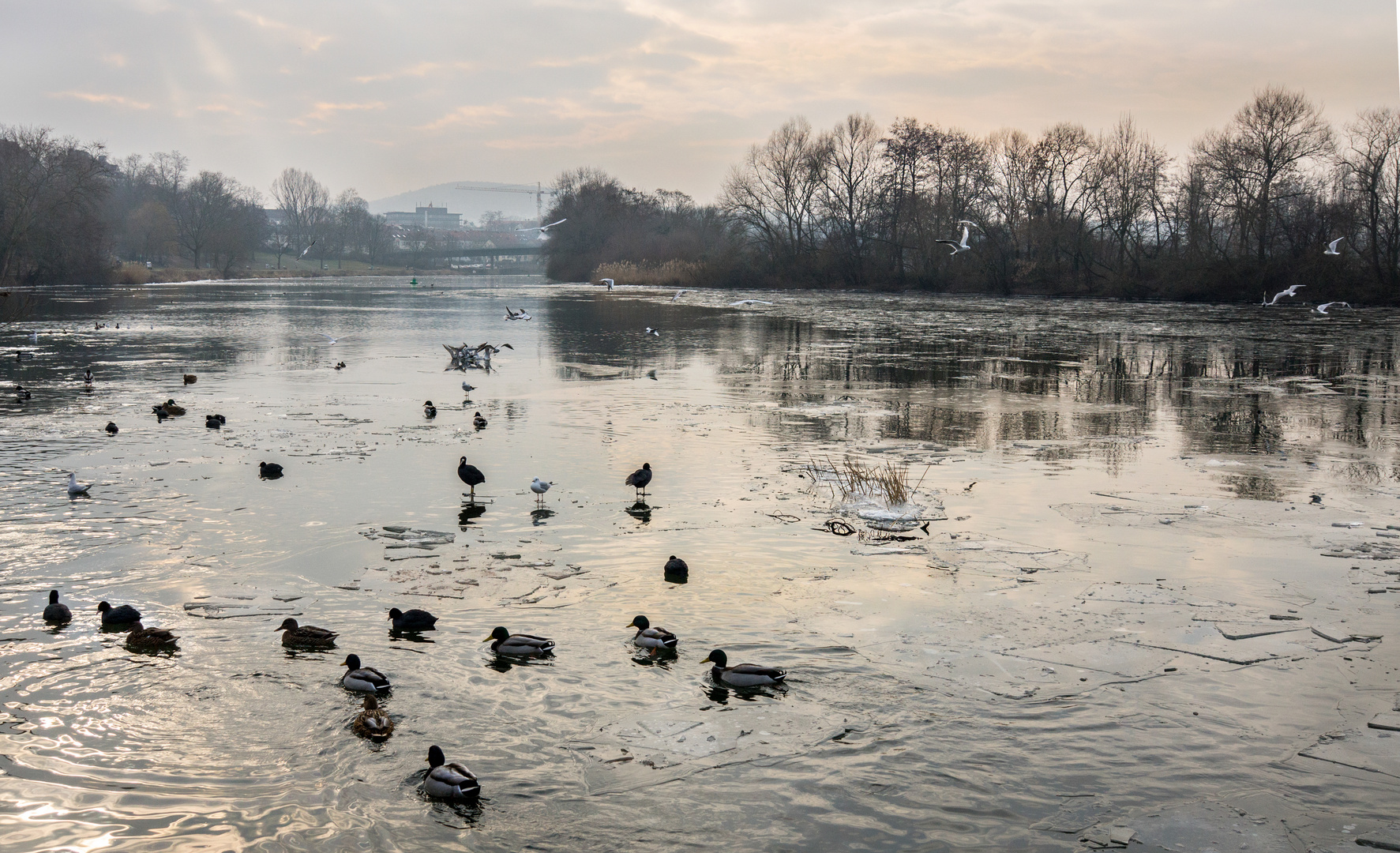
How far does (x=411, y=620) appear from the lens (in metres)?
7.53

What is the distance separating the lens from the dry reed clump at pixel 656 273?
8300 cm

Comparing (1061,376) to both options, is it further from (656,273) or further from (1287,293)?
(656,273)

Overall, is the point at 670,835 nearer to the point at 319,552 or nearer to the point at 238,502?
the point at 319,552

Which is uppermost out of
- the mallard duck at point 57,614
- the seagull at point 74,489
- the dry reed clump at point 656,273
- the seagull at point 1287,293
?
the dry reed clump at point 656,273

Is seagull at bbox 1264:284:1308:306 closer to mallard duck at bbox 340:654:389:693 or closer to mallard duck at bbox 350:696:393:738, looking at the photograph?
mallard duck at bbox 340:654:389:693

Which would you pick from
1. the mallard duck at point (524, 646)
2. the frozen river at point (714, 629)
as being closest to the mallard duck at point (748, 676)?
the frozen river at point (714, 629)

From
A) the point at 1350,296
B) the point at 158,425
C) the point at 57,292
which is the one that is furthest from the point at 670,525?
the point at 57,292

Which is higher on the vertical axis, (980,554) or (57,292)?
(57,292)

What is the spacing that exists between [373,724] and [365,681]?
0.53 m

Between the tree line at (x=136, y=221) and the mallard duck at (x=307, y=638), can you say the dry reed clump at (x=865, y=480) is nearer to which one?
the mallard duck at (x=307, y=638)

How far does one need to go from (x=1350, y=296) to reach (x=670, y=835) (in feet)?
186

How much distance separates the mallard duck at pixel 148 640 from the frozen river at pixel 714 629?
15 cm

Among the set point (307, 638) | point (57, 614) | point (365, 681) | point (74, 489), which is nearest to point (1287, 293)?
point (74, 489)

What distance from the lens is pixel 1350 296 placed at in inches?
1969
